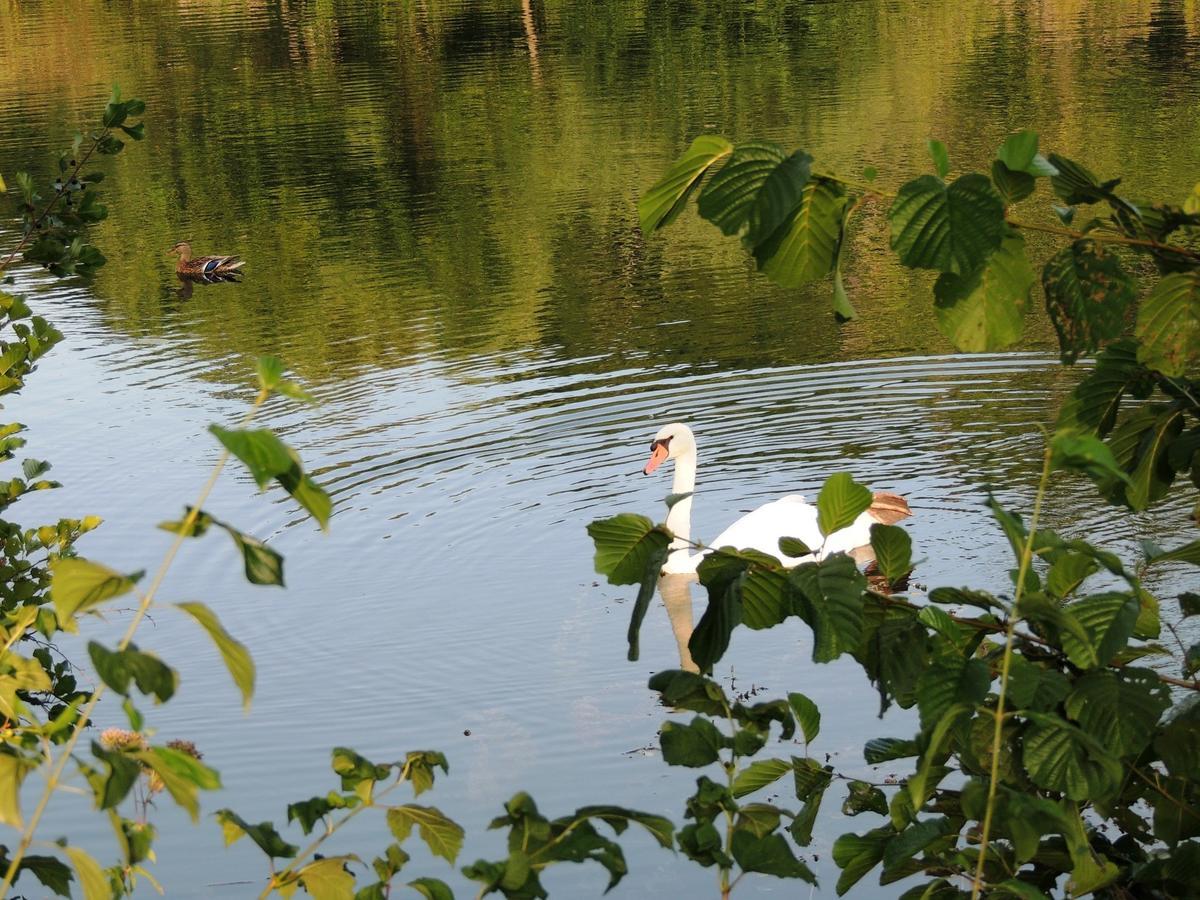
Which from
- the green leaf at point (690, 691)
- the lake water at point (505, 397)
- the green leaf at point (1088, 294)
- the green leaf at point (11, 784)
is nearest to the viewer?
the green leaf at point (11, 784)

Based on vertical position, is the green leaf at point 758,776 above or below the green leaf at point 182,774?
below

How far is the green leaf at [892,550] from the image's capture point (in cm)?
256

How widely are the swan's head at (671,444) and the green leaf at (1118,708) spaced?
21.9 feet

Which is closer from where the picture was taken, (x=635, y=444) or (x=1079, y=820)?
(x=1079, y=820)

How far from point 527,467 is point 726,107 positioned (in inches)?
634

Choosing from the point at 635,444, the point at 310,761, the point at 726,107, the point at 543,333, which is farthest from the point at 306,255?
the point at 310,761

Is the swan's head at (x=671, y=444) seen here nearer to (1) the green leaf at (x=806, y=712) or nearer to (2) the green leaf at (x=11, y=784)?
(1) the green leaf at (x=806, y=712)

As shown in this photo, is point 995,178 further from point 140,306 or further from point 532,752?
point 140,306

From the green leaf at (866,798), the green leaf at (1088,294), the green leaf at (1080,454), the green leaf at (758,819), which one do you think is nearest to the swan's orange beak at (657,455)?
the green leaf at (866,798)

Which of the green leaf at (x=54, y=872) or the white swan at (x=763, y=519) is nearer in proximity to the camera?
the green leaf at (x=54, y=872)

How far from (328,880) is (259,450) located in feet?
2.59

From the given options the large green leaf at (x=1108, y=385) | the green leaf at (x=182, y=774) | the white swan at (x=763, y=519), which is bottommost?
the white swan at (x=763, y=519)

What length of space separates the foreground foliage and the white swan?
16.2ft

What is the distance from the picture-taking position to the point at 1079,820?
2.54 m
